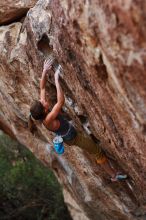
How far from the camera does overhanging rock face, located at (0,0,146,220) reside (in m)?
4.06

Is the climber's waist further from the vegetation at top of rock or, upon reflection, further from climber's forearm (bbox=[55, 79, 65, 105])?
the vegetation at top of rock

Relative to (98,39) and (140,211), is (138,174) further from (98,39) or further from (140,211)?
(98,39)

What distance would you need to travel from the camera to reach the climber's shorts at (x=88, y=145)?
22.4 ft

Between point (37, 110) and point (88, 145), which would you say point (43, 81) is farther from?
point (88, 145)

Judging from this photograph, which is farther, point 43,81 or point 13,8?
point 13,8

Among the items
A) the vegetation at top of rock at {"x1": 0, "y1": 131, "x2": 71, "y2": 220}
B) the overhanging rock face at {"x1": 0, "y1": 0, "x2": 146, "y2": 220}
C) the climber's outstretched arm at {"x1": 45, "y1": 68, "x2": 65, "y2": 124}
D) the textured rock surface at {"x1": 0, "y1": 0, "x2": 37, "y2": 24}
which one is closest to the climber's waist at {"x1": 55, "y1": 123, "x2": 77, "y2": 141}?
the overhanging rock face at {"x1": 0, "y1": 0, "x2": 146, "y2": 220}

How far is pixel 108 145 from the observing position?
6812 millimetres

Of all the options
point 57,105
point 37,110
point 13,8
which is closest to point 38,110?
point 37,110

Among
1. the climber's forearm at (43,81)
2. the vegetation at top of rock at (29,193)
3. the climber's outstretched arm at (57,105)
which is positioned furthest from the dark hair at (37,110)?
the vegetation at top of rock at (29,193)

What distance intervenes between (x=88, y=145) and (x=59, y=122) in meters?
0.79

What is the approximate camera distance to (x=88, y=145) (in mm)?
7000

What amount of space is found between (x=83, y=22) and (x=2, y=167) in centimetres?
1447

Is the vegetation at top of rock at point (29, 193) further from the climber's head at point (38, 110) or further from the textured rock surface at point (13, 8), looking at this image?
the climber's head at point (38, 110)

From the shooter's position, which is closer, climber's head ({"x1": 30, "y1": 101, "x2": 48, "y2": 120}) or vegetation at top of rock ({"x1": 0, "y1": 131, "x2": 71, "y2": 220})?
climber's head ({"x1": 30, "y1": 101, "x2": 48, "y2": 120})
